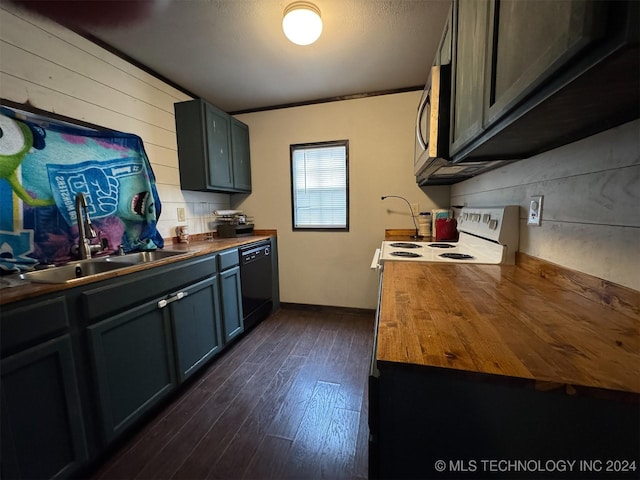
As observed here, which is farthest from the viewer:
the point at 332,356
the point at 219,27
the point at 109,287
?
the point at 332,356

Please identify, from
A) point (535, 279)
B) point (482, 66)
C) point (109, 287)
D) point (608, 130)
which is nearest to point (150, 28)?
point (109, 287)

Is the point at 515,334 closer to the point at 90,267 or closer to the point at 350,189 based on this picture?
the point at 90,267

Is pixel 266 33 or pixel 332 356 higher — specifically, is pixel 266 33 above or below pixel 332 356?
above

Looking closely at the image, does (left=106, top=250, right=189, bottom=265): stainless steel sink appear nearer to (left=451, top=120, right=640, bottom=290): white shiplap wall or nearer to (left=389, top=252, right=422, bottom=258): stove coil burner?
(left=389, top=252, right=422, bottom=258): stove coil burner

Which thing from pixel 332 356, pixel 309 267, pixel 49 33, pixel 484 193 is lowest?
pixel 332 356

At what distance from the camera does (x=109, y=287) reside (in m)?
1.20

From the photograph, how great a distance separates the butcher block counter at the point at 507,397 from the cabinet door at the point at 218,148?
2325 millimetres

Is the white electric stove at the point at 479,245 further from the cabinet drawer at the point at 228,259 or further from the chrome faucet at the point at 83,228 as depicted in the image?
the chrome faucet at the point at 83,228

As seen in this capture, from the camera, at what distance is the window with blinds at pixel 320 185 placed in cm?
283

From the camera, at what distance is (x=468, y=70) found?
978mm

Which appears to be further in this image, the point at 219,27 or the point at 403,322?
the point at 219,27

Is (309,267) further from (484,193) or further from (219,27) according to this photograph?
(219,27)

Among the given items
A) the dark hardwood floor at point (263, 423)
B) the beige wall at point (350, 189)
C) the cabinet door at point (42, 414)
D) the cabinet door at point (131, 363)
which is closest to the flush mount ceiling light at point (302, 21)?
the beige wall at point (350, 189)

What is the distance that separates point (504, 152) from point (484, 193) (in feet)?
2.18
